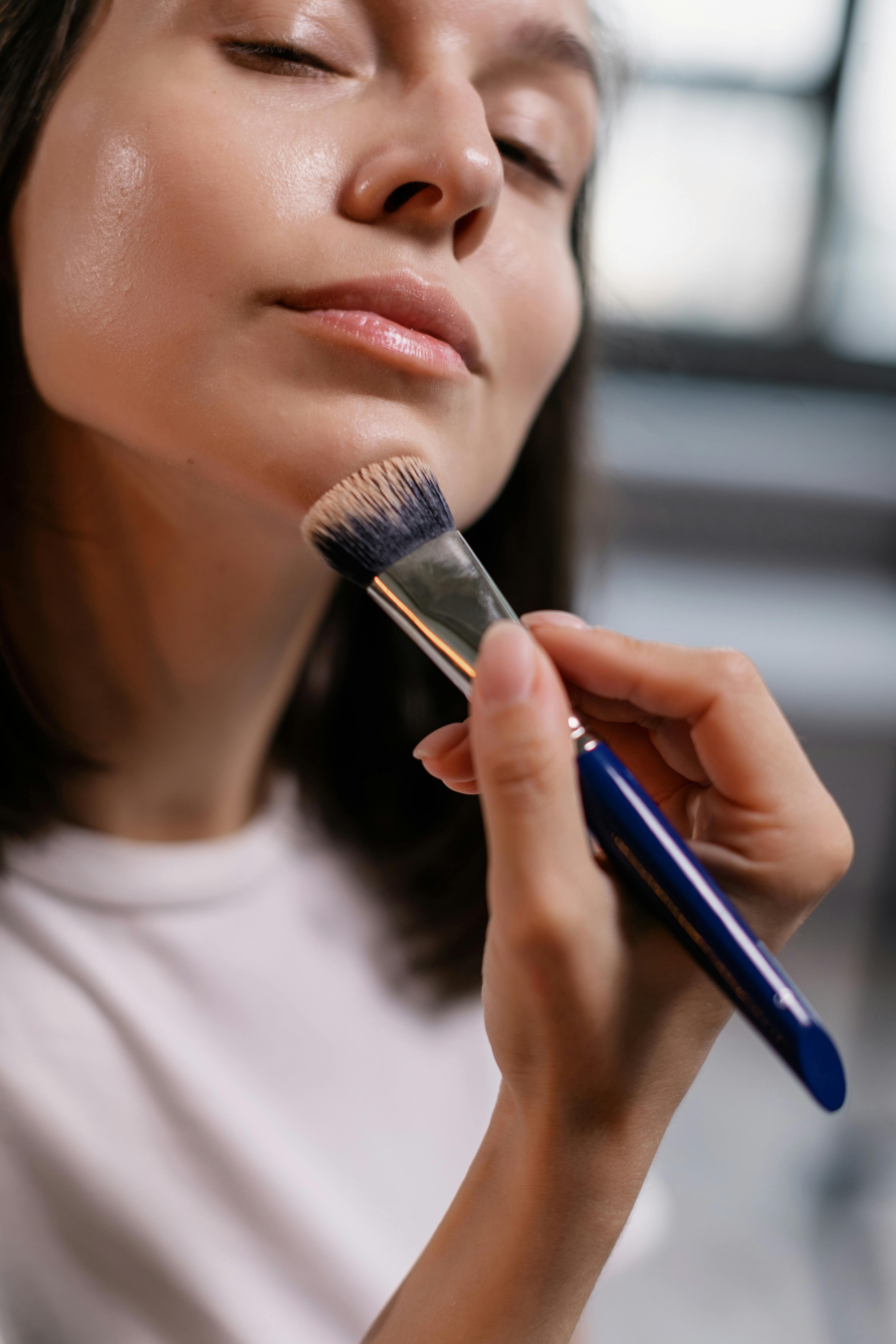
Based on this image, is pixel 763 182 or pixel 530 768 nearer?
pixel 530 768

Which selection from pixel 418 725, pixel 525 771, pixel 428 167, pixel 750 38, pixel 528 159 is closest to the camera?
pixel 525 771

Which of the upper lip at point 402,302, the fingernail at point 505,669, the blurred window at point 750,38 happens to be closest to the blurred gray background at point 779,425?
the blurred window at point 750,38

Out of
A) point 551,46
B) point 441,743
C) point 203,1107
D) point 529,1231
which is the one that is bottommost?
point 203,1107

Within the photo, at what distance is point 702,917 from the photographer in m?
0.30

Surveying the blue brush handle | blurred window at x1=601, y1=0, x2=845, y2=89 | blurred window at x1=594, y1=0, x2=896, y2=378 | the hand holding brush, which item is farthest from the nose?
blurred window at x1=601, y1=0, x2=845, y2=89

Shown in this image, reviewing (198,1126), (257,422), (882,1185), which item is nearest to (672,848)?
(257,422)

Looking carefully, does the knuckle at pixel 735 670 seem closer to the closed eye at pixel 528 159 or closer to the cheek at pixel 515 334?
the cheek at pixel 515 334

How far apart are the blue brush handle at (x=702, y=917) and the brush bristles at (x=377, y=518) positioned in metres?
0.10

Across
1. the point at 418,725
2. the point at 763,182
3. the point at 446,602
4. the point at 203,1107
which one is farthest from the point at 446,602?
the point at 763,182

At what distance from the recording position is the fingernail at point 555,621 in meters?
0.36

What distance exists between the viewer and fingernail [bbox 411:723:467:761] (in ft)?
1.25

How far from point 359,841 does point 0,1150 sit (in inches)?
11.7

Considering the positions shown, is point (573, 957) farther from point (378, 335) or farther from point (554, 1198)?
point (378, 335)

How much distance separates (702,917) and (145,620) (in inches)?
13.6
